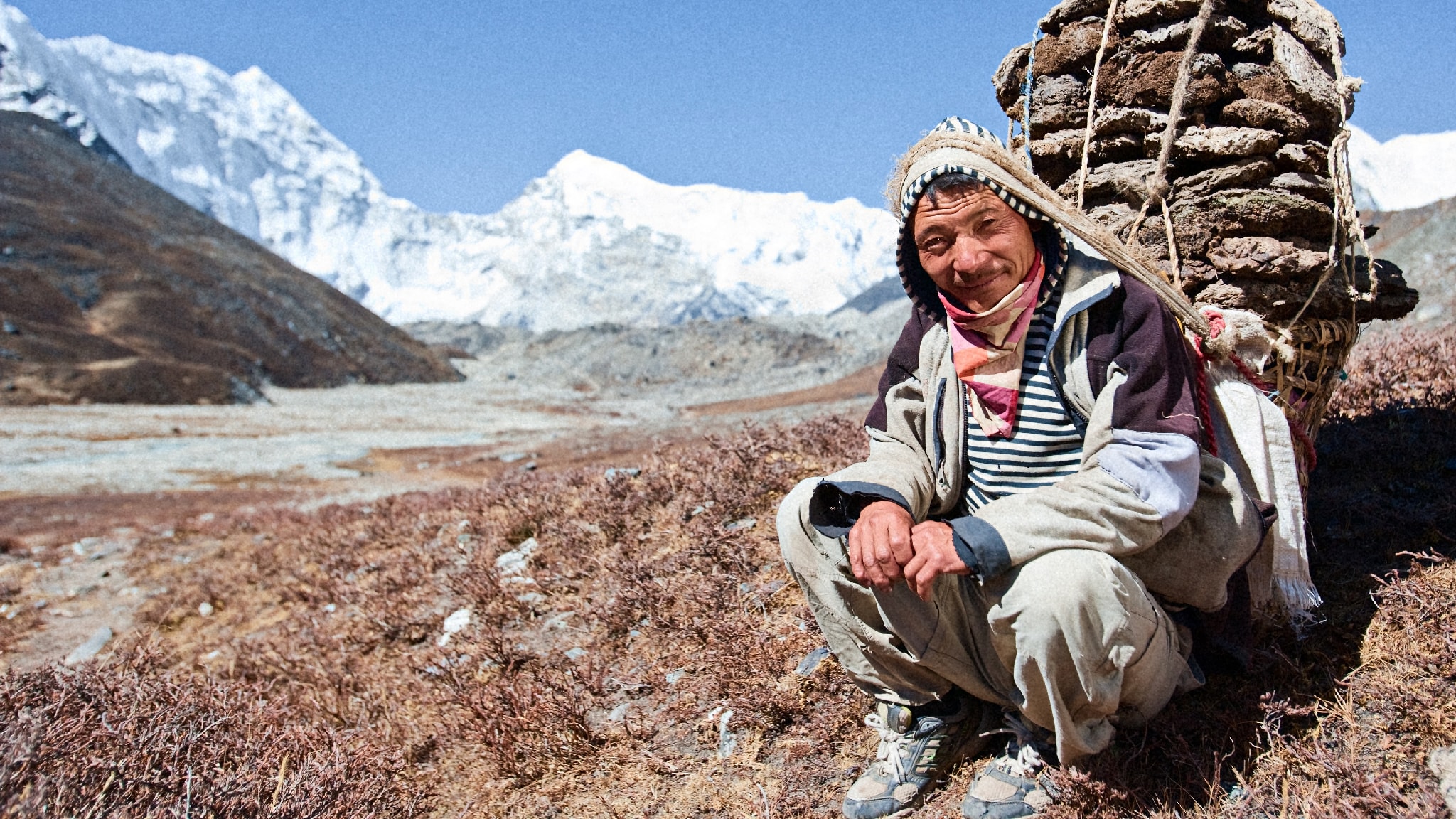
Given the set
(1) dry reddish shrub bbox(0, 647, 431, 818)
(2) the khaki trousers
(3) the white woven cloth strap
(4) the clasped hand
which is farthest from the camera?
(3) the white woven cloth strap

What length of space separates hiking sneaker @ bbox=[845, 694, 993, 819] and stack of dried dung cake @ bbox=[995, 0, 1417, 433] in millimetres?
1651

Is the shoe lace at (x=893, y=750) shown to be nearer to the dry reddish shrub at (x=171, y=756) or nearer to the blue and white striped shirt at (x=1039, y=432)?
the blue and white striped shirt at (x=1039, y=432)

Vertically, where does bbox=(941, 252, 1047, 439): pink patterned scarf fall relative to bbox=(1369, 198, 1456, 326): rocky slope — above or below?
below

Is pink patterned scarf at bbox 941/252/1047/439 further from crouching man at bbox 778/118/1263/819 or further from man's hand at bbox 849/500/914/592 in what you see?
man's hand at bbox 849/500/914/592

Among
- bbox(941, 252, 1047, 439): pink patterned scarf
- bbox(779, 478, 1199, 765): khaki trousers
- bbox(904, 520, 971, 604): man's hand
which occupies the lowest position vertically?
bbox(779, 478, 1199, 765): khaki trousers

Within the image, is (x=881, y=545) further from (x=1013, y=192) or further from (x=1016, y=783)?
(x=1013, y=192)

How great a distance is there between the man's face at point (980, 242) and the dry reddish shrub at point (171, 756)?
2600 millimetres

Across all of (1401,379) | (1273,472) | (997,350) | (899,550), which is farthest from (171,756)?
(1401,379)

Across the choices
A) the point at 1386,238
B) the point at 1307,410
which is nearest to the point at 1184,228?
the point at 1307,410

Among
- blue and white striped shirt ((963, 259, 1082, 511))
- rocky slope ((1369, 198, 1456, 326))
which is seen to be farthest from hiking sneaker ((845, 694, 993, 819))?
rocky slope ((1369, 198, 1456, 326))

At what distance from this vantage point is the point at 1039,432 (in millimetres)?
2465

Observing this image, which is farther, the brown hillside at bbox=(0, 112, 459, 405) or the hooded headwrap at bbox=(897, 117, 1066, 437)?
the brown hillside at bbox=(0, 112, 459, 405)

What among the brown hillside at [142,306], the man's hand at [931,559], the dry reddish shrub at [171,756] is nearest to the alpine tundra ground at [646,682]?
the dry reddish shrub at [171,756]

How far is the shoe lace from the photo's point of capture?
8.70 ft
